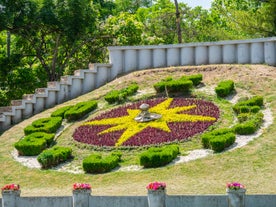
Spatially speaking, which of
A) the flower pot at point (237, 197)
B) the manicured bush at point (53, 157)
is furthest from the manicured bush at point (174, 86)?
the flower pot at point (237, 197)

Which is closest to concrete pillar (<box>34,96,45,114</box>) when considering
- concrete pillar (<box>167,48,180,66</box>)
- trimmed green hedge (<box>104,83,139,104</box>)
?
trimmed green hedge (<box>104,83,139,104</box>)

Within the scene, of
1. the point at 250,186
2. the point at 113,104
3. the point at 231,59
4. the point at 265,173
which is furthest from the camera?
the point at 231,59

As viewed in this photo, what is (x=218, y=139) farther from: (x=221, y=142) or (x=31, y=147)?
(x=31, y=147)

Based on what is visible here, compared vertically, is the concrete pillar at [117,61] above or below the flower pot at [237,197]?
above

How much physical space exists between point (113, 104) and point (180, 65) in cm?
446

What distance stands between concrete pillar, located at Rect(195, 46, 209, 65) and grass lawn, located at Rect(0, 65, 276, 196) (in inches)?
105

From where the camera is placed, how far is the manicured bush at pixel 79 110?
80.1 ft

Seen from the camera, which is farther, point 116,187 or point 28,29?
point 28,29

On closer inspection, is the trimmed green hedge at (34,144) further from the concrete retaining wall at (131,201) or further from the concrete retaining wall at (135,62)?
the concrete retaining wall at (131,201)

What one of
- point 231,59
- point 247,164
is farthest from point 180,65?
point 247,164

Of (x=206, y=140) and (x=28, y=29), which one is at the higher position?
(x=28, y=29)

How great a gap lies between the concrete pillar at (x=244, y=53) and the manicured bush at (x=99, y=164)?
942 cm

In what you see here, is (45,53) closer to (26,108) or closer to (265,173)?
(26,108)

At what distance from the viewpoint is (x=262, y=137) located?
64.3ft
